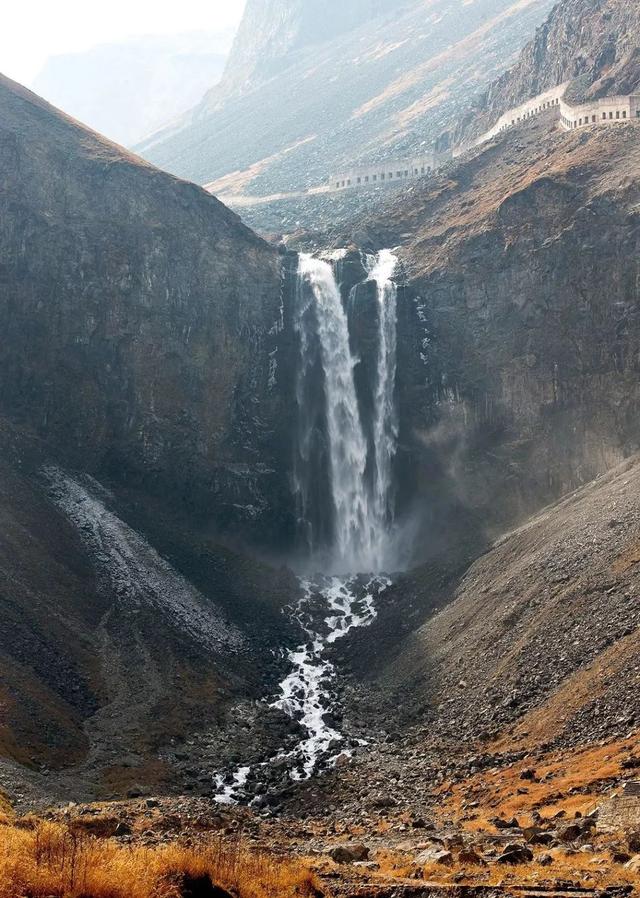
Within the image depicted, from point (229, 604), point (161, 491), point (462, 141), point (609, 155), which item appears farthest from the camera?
point (462, 141)

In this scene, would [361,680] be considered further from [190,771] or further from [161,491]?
[161,491]

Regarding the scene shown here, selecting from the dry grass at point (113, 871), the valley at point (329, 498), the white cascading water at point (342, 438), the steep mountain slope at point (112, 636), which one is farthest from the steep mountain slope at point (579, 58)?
the dry grass at point (113, 871)

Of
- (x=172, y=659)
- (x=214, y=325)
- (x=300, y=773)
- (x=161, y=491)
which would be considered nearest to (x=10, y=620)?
(x=172, y=659)

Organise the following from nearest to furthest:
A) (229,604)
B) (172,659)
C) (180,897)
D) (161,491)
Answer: (180,897) → (172,659) → (229,604) → (161,491)

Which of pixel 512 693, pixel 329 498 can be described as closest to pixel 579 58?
pixel 329 498

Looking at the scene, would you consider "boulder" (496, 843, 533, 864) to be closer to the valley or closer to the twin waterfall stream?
the valley

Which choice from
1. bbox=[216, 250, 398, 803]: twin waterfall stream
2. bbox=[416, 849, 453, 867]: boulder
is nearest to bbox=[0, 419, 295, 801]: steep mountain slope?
bbox=[216, 250, 398, 803]: twin waterfall stream

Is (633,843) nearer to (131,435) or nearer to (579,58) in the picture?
(131,435)
